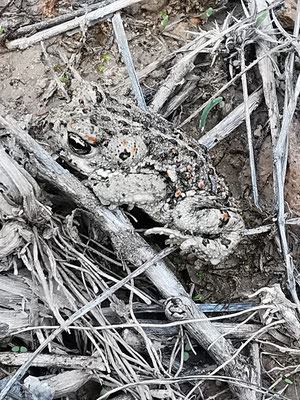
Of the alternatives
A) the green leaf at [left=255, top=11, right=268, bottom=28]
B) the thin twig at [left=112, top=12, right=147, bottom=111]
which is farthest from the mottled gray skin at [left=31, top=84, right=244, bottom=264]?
the green leaf at [left=255, top=11, right=268, bottom=28]

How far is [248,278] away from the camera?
3.45 metres

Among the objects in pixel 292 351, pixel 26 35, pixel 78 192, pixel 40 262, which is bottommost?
pixel 292 351

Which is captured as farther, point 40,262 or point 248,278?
point 248,278

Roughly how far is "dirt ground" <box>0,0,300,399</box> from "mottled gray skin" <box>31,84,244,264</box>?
334mm

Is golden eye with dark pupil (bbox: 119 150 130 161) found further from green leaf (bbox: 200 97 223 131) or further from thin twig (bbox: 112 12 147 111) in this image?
green leaf (bbox: 200 97 223 131)

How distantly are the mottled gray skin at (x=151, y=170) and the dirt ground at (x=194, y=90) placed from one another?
0.33 m

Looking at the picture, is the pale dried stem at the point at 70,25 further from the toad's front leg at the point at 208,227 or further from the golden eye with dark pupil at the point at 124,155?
the toad's front leg at the point at 208,227

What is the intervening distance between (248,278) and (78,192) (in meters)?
1.32

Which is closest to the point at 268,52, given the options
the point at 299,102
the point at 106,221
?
the point at 299,102

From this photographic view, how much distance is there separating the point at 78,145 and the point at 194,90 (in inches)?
45.0

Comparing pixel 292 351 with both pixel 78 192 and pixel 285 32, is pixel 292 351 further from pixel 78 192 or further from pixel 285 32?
pixel 285 32

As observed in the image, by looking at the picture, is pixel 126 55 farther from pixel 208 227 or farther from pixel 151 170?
pixel 208 227

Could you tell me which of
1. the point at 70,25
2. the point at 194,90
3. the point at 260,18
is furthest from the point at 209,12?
the point at 70,25

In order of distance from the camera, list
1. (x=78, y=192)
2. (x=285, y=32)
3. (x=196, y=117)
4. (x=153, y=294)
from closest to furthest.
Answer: (x=78, y=192)
(x=153, y=294)
(x=285, y=32)
(x=196, y=117)
